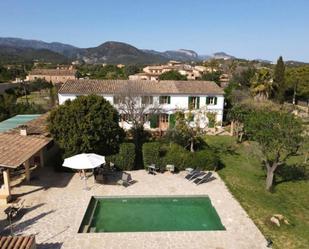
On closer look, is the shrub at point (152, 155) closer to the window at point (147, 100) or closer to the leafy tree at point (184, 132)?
the leafy tree at point (184, 132)

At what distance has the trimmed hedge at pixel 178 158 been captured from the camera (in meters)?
23.2

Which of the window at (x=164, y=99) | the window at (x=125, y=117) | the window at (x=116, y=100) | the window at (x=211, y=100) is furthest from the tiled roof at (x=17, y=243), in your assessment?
the window at (x=211, y=100)

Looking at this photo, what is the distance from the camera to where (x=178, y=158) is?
Answer: 23.2 m

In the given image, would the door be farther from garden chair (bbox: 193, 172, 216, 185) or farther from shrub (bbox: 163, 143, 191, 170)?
garden chair (bbox: 193, 172, 216, 185)

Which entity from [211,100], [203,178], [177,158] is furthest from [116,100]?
[203,178]

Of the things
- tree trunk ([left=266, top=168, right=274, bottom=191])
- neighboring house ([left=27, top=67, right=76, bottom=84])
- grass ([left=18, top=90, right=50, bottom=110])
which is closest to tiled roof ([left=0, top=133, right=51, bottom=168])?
tree trunk ([left=266, top=168, right=274, bottom=191])

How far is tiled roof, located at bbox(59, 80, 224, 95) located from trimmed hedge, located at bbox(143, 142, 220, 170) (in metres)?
15.7

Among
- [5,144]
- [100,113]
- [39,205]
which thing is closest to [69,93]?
[100,113]

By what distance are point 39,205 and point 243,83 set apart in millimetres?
60312

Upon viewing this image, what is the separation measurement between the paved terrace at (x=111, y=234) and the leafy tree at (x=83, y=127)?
246 centimetres

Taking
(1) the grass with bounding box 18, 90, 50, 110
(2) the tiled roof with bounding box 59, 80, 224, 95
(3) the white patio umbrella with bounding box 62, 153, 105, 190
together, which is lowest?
(1) the grass with bounding box 18, 90, 50, 110

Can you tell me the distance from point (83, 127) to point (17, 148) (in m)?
4.70

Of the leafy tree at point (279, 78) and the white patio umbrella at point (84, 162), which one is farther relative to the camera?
the leafy tree at point (279, 78)

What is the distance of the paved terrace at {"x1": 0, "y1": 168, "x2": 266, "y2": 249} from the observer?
545 inches
